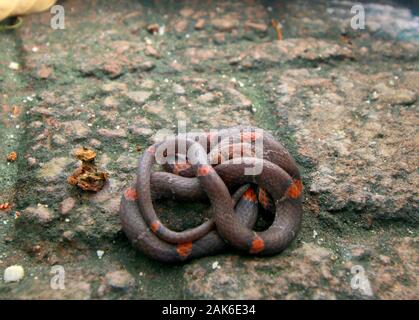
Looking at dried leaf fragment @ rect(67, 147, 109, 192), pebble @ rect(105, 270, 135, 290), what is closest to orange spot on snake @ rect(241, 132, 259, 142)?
dried leaf fragment @ rect(67, 147, 109, 192)

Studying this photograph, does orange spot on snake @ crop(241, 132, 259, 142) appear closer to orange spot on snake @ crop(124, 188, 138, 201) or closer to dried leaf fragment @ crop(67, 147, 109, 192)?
orange spot on snake @ crop(124, 188, 138, 201)

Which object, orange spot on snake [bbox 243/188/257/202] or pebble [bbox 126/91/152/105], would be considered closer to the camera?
orange spot on snake [bbox 243/188/257/202]

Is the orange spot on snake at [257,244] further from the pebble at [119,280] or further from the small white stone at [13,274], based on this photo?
the small white stone at [13,274]

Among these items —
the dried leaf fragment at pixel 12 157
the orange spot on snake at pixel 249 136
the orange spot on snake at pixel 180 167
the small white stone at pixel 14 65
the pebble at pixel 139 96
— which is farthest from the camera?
the small white stone at pixel 14 65

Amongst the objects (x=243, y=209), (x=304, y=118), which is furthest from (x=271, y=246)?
(x=304, y=118)

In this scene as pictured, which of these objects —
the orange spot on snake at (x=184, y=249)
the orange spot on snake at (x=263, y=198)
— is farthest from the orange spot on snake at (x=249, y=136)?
the orange spot on snake at (x=184, y=249)

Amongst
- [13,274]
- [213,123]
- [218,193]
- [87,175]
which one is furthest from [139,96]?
[13,274]
